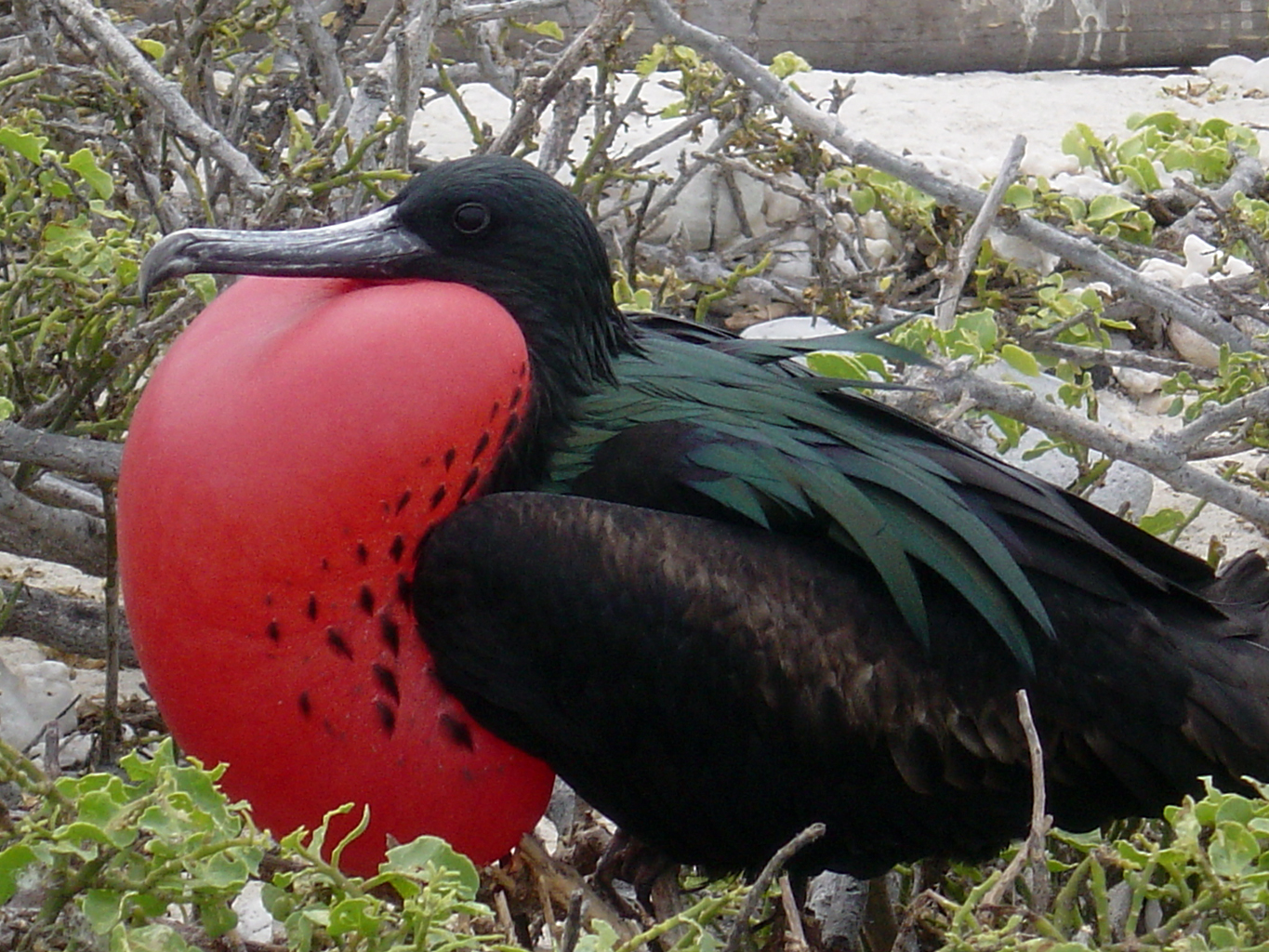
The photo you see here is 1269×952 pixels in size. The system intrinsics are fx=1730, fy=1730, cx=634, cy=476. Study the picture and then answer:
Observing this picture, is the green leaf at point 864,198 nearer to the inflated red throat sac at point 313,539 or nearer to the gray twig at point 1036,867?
the inflated red throat sac at point 313,539

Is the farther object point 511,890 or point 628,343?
point 628,343

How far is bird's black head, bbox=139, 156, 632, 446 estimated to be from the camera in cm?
164

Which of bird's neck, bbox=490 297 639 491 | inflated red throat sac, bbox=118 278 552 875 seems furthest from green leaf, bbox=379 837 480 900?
bird's neck, bbox=490 297 639 491

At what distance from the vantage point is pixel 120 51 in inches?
84.0

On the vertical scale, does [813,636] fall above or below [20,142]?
below

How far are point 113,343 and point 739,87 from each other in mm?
1222

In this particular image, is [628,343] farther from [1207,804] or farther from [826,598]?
[1207,804]

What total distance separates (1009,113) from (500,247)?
3.73 metres

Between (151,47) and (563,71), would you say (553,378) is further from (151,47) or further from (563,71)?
(151,47)

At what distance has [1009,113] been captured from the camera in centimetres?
509

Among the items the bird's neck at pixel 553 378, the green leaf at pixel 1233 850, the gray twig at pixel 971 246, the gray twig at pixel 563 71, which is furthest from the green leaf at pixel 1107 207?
the green leaf at pixel 1233 850

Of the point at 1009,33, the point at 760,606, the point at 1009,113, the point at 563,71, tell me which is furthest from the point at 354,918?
the point at 1009,33

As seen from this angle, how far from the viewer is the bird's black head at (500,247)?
164cm

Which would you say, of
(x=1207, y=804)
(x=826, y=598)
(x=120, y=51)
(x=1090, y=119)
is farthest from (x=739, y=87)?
(x=1090, y=119)
